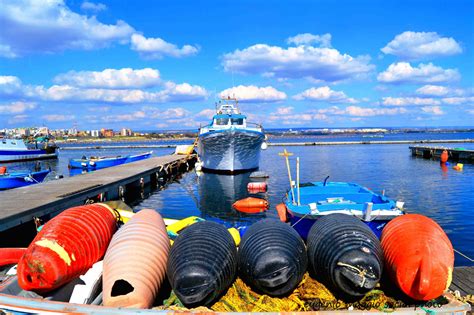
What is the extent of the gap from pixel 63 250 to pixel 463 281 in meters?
8.29

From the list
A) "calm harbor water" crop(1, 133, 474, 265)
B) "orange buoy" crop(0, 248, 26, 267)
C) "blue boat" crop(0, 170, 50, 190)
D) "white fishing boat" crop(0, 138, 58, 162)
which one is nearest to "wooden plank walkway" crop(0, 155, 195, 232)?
"orange buoy" crop(0, 248, 26, 267)

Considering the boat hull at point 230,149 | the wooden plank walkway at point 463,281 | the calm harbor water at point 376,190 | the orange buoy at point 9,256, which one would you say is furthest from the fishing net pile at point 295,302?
the boat hull at point 230,149

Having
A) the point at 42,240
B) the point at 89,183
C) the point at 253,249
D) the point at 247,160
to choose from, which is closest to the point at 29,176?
the point at 89,183

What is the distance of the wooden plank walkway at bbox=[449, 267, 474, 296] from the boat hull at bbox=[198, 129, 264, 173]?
25738 mm

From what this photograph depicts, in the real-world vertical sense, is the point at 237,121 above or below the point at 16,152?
above

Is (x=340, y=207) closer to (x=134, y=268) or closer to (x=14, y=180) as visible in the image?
(x=134, y=268)

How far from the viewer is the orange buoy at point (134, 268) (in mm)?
5770

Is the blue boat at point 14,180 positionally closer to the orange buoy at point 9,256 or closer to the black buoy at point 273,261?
the orange buoy at point 9,256

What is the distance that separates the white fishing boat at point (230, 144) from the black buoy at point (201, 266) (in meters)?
26.7

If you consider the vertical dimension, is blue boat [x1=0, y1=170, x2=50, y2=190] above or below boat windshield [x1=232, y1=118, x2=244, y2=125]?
below

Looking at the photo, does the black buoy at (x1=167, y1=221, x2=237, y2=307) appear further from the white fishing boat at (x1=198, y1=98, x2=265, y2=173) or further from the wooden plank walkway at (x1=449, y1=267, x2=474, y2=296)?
the white fishing boat at (x1=198, y1=98, x2=265, y2=173)

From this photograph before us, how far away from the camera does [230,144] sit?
34156 mm

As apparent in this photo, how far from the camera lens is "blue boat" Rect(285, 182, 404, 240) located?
35.4ft

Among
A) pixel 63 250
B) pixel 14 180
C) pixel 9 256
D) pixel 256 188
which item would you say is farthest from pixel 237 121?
pixel 63 250
